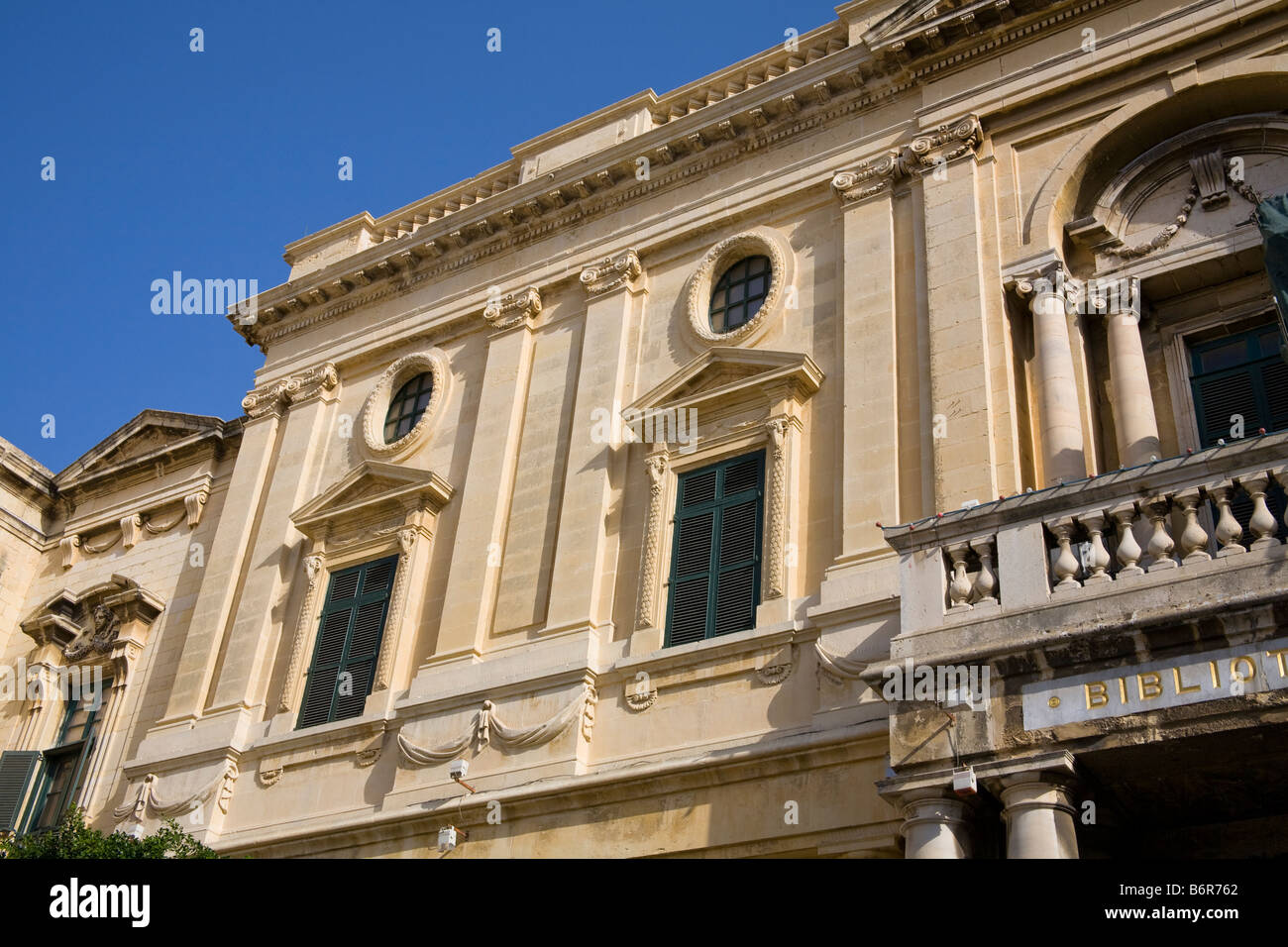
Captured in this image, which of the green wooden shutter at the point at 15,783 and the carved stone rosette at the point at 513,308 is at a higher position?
the carved stone rosette at the point at 513,308

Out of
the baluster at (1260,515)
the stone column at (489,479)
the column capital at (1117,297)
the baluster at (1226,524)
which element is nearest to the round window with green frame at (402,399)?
the stone column at (489,479)

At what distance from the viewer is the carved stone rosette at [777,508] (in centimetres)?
1540

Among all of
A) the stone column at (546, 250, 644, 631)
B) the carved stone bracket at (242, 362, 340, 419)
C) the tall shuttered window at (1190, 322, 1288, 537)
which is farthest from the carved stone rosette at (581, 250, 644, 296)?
the tall shuttered window at (1190, 322, 1288, 537)

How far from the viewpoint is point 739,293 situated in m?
18.6

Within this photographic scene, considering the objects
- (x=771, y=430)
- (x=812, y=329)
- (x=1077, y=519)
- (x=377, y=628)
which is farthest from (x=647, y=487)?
(x=1077, y=519)

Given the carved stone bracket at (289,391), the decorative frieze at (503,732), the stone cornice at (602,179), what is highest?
the stone cornice at (602,179)

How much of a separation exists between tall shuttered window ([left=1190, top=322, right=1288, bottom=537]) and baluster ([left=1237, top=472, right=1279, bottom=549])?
3763 mm

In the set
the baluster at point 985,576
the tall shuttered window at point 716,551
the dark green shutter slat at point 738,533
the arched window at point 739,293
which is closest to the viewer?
the baluster at point 985,576

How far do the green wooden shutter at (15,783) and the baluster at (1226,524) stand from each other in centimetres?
1797

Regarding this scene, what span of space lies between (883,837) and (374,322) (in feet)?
42.5

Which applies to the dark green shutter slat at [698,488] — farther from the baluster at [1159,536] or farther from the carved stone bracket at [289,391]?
the carved stone bracket at [289,391]

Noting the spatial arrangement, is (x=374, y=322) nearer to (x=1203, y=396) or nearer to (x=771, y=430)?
(x=771, y=430)

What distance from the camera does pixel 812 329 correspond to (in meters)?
17.4
